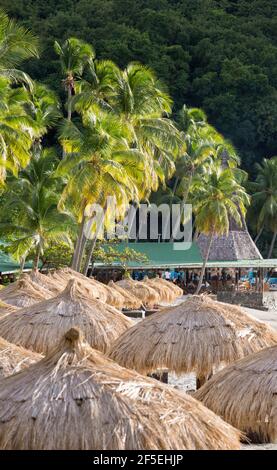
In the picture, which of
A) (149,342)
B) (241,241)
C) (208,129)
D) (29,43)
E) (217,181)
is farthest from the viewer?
(208,129)

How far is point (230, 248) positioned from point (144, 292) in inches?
512

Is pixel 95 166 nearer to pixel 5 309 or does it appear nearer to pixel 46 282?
pixel 46 282

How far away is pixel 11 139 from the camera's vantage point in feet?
53.6

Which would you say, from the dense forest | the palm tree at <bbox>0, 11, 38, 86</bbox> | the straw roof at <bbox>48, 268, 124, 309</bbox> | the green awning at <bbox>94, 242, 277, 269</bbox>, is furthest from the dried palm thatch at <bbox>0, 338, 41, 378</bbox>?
the dense forest

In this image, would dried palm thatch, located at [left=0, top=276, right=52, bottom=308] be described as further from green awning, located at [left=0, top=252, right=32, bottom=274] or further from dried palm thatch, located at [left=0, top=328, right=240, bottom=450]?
green awning, located at [left=0, top=252, right=32, bottom=274]

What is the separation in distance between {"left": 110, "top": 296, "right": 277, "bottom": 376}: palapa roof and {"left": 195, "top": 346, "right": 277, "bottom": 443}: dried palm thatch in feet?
6.14

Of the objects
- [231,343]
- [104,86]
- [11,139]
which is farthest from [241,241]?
[231,343]

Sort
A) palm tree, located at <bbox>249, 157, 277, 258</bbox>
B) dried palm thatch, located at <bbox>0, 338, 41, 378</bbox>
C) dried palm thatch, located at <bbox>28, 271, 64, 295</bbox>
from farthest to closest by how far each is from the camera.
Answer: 1. palm tree, located at <bbox>249, 157, 277, 258</bbox>
2. dried palm thatch, located at <bbox>28, 271, 64, 295</bbox>
3. dried palm thatch, located at <bbox>0, 338, 41, 378</bbox>

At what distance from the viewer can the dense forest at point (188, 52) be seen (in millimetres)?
48469

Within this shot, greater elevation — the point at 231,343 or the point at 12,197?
the point at 12,197

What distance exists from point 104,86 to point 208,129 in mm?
16887

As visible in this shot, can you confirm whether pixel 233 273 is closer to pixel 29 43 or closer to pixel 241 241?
pixel 241 241

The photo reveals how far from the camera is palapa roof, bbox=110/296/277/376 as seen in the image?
1048 cm
